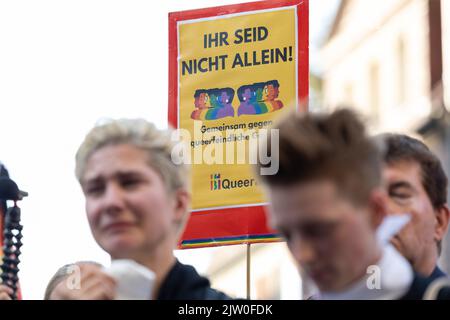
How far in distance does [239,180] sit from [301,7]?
3.09 feet

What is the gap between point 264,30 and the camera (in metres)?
7.45

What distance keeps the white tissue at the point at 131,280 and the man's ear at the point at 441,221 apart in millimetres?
1152

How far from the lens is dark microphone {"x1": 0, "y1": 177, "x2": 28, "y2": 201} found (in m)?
Result: 5.61

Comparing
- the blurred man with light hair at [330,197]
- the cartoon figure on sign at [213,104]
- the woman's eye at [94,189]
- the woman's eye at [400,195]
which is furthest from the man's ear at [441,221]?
the cartoon figure on sign at [213,104]

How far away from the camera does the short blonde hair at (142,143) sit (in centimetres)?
464

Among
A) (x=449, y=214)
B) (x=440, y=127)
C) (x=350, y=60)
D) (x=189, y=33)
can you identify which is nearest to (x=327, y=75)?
(x=350, y=60)

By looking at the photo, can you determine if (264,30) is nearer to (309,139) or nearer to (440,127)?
(309,139)

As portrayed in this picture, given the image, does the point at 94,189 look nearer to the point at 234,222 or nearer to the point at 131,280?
the point at 131,280

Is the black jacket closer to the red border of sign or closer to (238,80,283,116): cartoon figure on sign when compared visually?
the red border of sign

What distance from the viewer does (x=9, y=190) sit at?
563 cm

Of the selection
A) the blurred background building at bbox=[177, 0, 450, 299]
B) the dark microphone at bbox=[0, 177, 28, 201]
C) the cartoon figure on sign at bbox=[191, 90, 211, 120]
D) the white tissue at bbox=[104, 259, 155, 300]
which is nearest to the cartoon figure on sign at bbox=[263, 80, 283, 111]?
the cartoon figure on sign at bbox=[191, 90, 211, 120]

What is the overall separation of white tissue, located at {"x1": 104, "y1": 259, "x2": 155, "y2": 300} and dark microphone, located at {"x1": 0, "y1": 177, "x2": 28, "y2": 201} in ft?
3.92

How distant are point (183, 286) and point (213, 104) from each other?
109 inches

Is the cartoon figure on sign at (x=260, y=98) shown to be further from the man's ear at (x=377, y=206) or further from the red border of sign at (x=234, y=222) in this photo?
the man's ear at (x=377, y=206)
